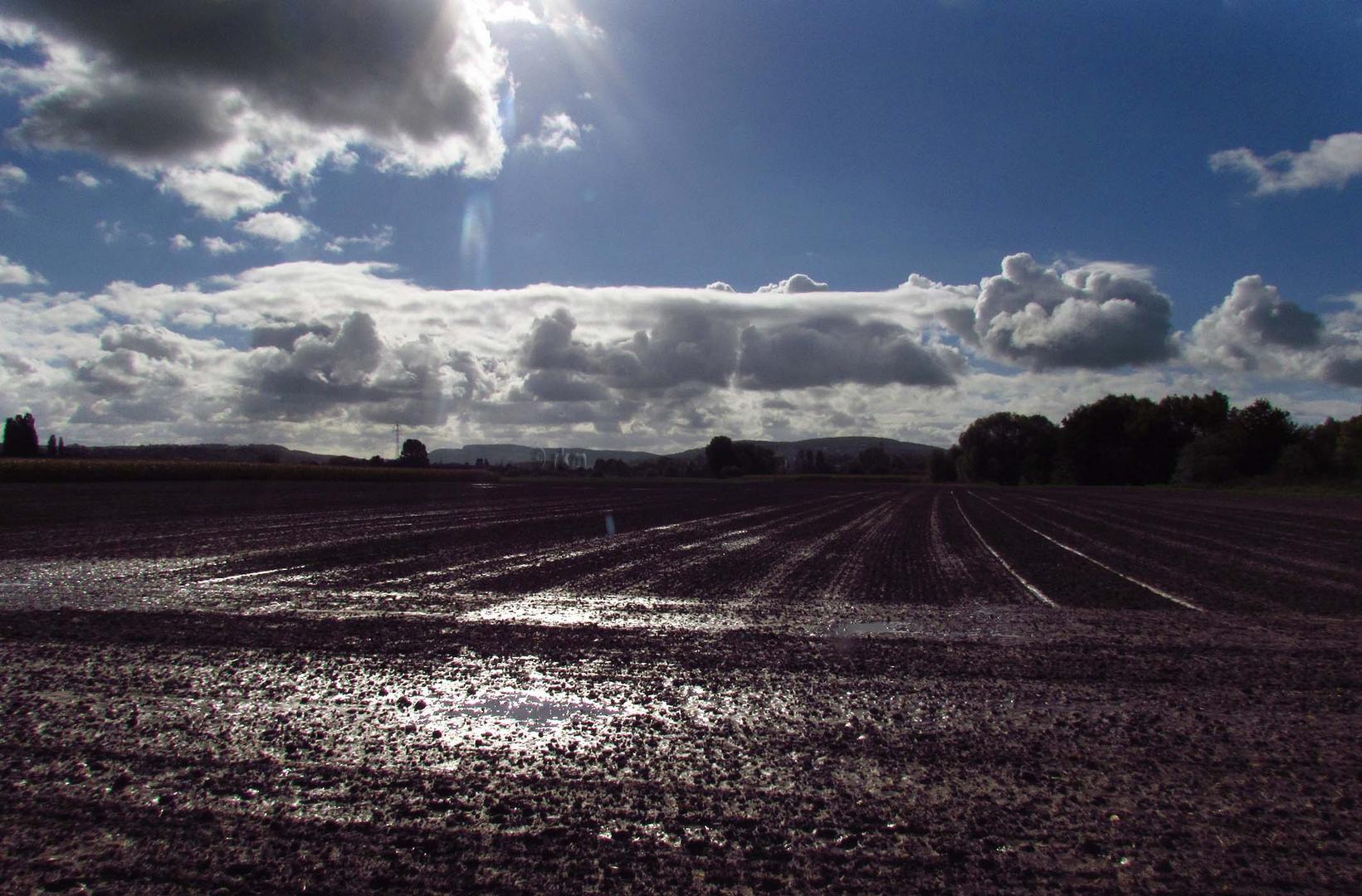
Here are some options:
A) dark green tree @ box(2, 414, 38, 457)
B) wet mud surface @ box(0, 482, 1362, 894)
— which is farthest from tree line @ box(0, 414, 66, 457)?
wet mud surface @ box(0, 482, 1362, 894)

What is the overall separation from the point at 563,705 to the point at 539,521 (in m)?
19.8

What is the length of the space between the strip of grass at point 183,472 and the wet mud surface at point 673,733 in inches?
1584

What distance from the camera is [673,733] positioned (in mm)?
5191

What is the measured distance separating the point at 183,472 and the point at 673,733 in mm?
60248

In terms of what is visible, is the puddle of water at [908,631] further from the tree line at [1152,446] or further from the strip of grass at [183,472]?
the tree line at [1152,446]

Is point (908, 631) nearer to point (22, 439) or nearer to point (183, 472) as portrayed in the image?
point (183, 472)

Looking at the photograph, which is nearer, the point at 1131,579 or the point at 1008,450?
the point at 1131,579

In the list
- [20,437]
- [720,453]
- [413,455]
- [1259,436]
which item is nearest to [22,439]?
[20,437]

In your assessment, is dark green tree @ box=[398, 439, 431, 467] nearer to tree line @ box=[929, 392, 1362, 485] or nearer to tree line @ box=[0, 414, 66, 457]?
tree line @ box=[0, 414, 66, 457]

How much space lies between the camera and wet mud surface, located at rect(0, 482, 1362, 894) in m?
3.51

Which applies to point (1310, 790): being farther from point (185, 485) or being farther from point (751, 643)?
point (185, 485)

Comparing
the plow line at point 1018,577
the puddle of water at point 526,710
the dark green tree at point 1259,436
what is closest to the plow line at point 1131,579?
the plow line at point 1018,577

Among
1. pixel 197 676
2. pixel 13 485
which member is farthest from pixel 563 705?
pixel 13 485

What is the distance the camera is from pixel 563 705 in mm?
5887
